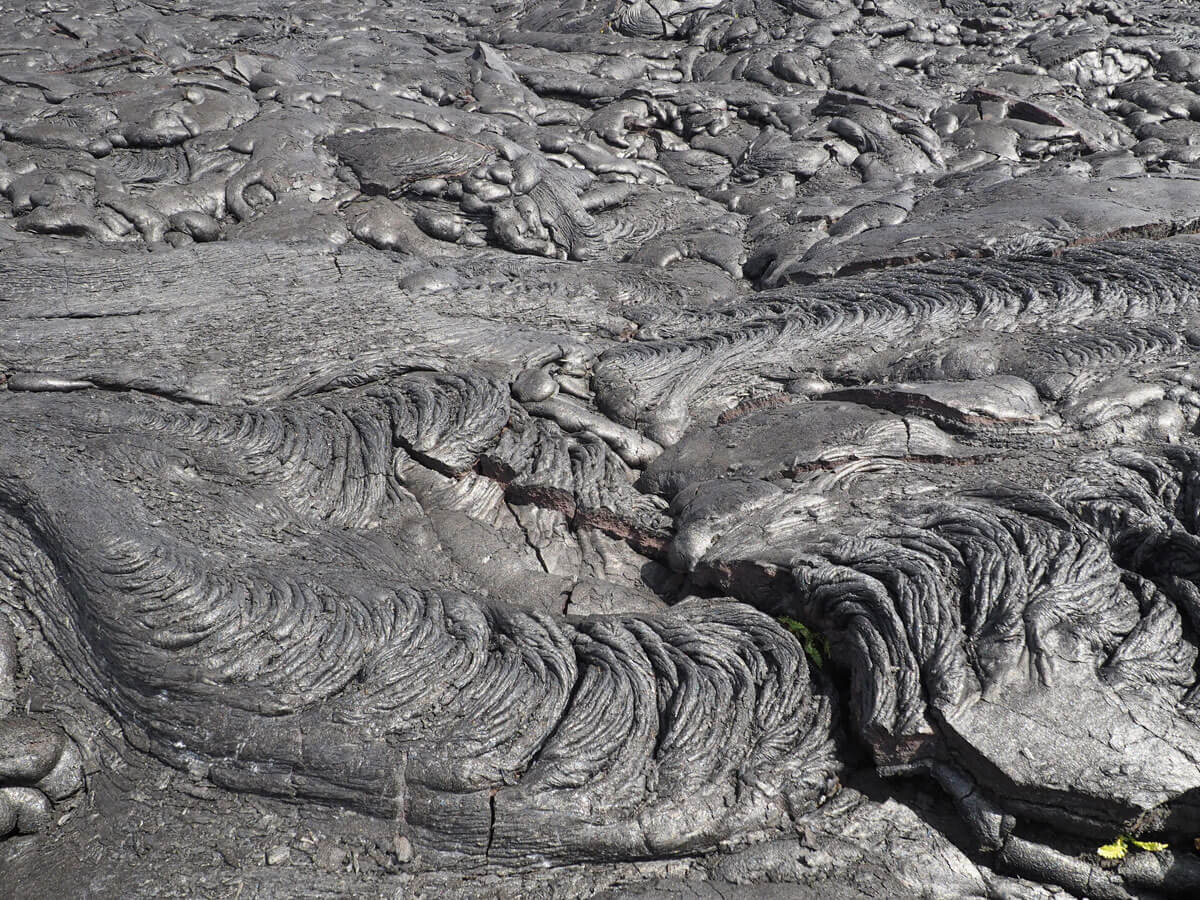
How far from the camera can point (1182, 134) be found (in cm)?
805

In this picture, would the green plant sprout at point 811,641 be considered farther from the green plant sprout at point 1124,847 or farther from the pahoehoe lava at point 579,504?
the green plant sprout at point 1124,847

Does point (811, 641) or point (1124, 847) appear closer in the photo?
point (1124, 847)

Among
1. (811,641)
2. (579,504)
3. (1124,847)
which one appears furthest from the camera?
(579,504)

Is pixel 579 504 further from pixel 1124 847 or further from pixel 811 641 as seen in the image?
pixel 1124 847

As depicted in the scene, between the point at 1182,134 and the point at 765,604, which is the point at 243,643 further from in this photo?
the point at 1182,134

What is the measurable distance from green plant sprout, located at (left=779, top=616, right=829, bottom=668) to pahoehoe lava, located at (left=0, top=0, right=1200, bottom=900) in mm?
19

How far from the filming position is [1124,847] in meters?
3.08

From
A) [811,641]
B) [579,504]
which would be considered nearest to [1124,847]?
[811,641]

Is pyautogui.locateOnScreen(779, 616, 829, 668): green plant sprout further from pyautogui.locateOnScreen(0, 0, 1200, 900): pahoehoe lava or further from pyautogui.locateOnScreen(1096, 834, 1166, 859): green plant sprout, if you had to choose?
pyautogui.locateOnScreen(1096, 834, 1166, 859): green plant sprout

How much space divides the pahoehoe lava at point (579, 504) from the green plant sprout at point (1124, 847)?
0.10 ft

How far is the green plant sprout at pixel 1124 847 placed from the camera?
3066 millimetres

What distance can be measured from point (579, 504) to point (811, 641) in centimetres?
139

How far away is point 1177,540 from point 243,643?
11.8 feet

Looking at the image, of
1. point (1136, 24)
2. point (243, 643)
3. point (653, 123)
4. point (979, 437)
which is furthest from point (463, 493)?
point (1136, 24)
